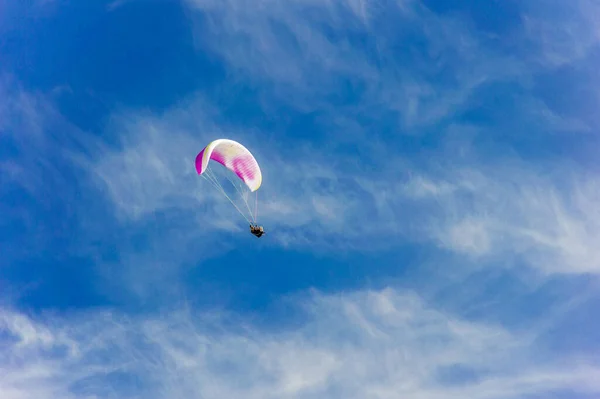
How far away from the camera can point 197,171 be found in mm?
74188

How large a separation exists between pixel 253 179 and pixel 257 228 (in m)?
6.06

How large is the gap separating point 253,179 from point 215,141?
7.29 meters

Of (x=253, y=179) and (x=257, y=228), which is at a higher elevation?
(x=253, y=179)

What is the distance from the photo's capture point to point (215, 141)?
74.4 metres

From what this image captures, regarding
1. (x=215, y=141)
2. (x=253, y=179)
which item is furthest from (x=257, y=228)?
(x=215, y=141)

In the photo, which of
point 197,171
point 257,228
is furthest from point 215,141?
point 257,228

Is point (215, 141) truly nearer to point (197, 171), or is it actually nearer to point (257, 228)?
point (197, 171)

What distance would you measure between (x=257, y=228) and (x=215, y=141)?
11.9m

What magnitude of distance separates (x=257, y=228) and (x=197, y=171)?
407 inches

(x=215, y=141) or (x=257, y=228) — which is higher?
(x=215, y=141)

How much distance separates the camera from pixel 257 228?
78062mm

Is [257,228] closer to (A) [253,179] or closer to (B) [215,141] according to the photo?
(A) [253,179]

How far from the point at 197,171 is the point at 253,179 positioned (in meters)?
7.63
